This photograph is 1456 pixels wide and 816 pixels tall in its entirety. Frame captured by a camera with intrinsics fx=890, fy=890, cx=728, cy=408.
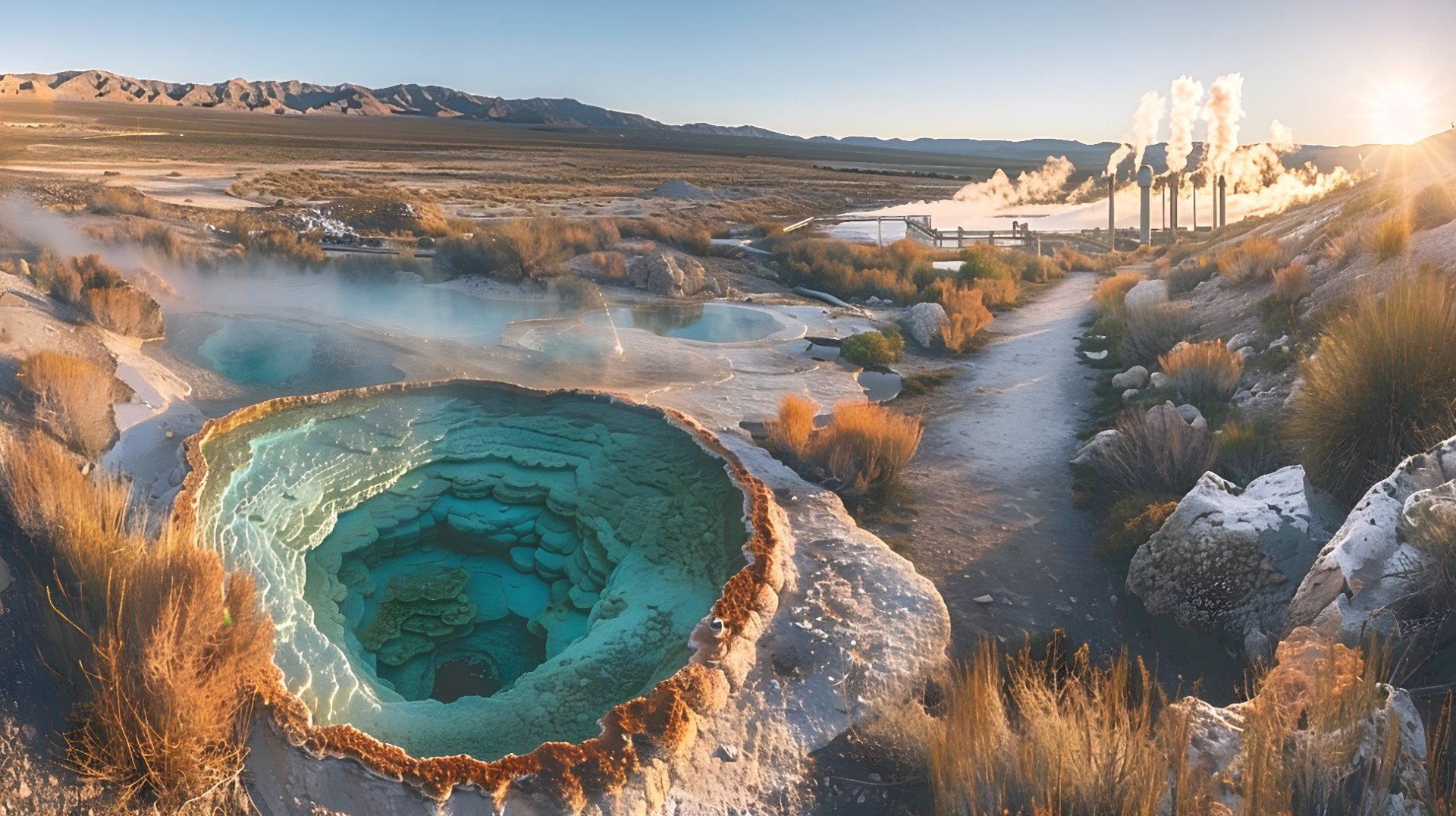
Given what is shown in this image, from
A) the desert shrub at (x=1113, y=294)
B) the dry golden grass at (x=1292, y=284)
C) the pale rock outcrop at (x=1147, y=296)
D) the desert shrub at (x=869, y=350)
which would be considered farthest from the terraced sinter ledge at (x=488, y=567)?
the desert shrub at (x=1113, y=294)

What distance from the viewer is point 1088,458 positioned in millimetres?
7918

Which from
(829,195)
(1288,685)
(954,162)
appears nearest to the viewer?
(1288,685)

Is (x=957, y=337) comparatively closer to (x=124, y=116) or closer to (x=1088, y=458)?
(x=1088, y=458)

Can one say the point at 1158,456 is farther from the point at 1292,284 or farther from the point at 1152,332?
the point at 1152,332

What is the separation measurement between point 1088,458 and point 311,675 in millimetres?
6361

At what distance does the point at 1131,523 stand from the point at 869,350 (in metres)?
5.78

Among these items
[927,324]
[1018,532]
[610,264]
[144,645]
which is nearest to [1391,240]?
[927,324]

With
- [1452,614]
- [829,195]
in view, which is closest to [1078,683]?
[1452,614]

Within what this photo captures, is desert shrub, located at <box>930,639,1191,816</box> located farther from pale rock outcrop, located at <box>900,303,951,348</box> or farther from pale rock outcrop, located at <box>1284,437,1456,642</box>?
pale rock outcrop, located at <box>900,303,951,348</box>

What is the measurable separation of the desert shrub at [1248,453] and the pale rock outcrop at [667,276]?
1049 centimetres

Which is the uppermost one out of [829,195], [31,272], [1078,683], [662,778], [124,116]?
[124,116]

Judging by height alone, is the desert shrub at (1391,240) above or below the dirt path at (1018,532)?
above

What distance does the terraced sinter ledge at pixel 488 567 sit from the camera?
4.37 meters

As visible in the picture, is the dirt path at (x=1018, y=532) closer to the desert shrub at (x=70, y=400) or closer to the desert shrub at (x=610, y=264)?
the desert shrub at (x=70, y=400)
